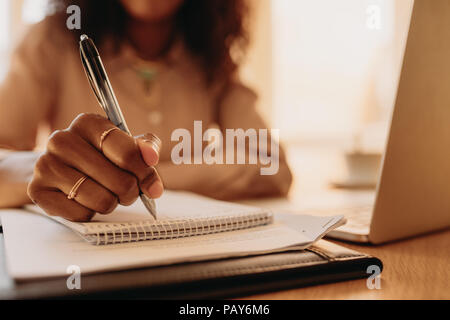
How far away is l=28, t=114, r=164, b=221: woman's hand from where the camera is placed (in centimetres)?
37

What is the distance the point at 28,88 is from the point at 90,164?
802 millimetres

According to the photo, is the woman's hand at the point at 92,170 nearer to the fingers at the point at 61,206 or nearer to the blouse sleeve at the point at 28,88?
the fingers at the point at 61,206

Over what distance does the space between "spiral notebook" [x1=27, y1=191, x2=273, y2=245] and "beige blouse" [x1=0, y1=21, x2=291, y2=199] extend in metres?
0.45

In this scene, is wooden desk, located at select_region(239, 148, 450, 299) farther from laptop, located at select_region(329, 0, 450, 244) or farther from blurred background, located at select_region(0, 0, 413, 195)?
blurred background, located at select_region(0, 0, 413, 195)

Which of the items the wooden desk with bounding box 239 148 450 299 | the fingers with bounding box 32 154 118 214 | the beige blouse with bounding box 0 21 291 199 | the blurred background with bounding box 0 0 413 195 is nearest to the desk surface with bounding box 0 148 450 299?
the wooden desk with bounding box 239 148 450 299

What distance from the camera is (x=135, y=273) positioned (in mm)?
274

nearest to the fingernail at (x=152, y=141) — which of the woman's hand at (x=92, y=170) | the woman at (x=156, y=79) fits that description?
the woman's hand at (x=92, y=170)

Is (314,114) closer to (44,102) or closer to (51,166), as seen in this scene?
(44,102)

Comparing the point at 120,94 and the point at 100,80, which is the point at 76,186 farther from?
the point at 120,94

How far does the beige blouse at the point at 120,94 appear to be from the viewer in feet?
3.45

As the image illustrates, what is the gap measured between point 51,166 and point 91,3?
95 cm

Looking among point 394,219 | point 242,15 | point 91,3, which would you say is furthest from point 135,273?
point 242,15

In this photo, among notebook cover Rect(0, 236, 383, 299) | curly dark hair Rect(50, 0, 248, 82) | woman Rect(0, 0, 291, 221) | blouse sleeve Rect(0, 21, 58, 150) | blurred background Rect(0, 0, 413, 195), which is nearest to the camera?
notebook cover Rect(0, 236, 383, 299)

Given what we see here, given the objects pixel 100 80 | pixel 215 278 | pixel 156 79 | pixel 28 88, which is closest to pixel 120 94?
pixel 156 79
